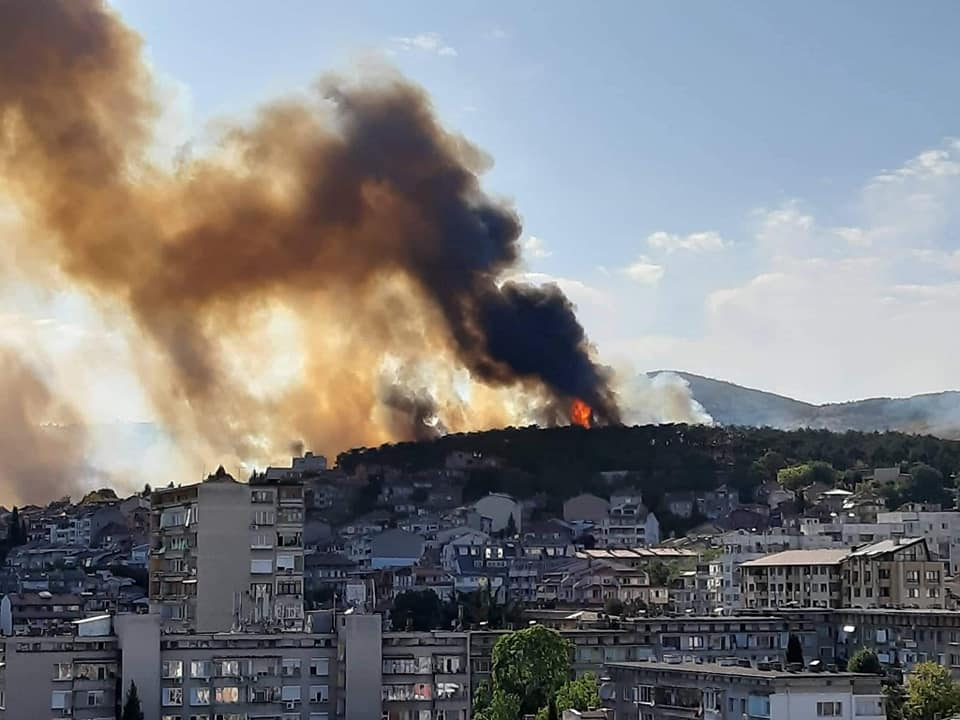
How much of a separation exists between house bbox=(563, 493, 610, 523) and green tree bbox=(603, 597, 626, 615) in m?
41.0

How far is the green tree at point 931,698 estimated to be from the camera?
47.5 metres

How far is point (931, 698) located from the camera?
4766cm

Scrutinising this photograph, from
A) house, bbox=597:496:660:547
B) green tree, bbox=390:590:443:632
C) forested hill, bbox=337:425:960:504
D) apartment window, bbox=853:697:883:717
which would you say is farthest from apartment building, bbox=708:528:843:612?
apartment window, bbox=853:697:883:717

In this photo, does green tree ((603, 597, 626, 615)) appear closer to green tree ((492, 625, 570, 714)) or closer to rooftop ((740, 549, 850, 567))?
rooftop ((740, 549, 850, 567))

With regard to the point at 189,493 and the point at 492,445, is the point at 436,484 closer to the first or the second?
the point at 492,445

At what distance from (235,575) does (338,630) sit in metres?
14.1

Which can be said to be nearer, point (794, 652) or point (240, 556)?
point (794, 652)

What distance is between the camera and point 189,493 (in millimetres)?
68438

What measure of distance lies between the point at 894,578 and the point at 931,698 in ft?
96.1

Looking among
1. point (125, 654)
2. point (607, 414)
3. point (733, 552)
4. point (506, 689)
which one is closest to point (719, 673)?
point (506, 689)

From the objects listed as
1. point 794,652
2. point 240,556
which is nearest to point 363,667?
point 794,652

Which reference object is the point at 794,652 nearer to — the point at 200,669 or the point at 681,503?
the point at 200,669

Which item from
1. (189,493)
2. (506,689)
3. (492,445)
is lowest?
(506,689)

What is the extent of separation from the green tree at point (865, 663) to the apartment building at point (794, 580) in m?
21.5
